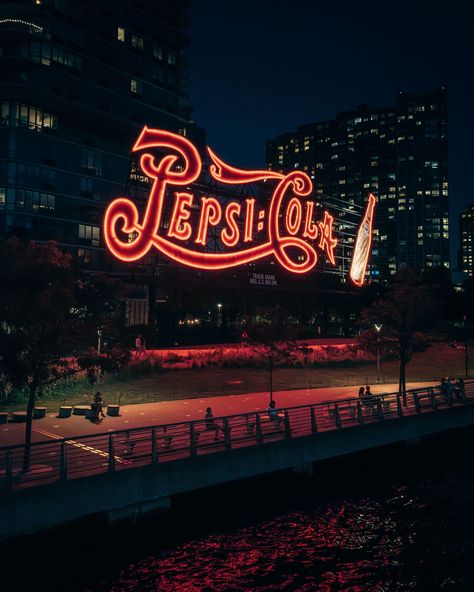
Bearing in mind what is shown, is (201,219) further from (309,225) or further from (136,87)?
(136,87)

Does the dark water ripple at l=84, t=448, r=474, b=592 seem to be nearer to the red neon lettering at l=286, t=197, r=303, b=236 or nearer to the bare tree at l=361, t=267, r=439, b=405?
the bare tree at l=361, t=267, r=439, b=405

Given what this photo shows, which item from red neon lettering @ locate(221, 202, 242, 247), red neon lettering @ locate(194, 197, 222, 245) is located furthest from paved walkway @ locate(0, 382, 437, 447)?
red neon lettering @ locate(221, 202, 242, 247)

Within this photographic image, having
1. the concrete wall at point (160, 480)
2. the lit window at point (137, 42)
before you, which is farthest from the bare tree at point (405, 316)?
the lit window at point (137, 42)

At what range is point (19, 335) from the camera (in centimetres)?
2089

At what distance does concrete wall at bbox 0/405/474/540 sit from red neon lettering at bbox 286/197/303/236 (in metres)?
34.1

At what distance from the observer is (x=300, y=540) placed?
20.0m

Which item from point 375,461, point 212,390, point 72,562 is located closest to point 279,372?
point 212,390

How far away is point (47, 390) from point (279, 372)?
21209 millimetres

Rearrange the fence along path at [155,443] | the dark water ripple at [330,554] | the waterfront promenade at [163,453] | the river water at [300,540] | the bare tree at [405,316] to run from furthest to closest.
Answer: the bare tree at [405,316]
the fence along path at [155,443]
the waterfront promenade at [163,453]
the river water at [300,540]
the dark water ripple at [330,554]

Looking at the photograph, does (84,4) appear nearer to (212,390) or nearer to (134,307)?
(134,307)

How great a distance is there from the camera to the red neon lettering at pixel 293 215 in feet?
196

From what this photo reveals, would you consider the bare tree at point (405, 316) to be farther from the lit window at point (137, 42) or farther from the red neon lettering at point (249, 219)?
the lit window at point (137, 42)

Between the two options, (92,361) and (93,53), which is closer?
(92,361)

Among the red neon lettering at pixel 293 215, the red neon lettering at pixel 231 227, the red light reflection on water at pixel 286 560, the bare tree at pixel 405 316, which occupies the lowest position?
the red light reflection on water at pixel 286 560
